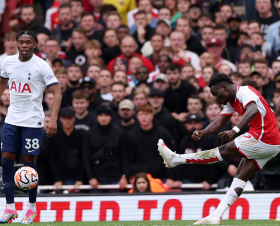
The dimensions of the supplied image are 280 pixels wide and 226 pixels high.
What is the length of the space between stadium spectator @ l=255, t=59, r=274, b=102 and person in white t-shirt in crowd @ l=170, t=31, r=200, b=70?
1836mm

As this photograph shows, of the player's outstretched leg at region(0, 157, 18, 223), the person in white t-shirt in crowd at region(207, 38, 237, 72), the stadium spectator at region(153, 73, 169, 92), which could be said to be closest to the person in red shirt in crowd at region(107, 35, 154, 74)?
the stadium spectator at region(153, 73, 169, 92)

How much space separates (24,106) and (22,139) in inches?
18.2

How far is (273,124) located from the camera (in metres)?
7.11

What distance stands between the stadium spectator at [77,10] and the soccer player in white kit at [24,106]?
767cm

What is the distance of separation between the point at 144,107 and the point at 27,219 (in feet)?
12.7

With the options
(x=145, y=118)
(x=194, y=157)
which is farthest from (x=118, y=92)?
(x=194, y=157)

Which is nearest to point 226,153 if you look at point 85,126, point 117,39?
point 85,126

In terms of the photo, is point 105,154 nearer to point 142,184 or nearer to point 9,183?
point 142,184

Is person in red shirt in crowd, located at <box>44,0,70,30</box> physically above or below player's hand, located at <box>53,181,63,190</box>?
above

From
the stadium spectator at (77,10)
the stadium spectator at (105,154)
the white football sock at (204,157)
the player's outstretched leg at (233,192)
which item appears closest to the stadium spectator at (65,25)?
the stadium spectator at (77,10)

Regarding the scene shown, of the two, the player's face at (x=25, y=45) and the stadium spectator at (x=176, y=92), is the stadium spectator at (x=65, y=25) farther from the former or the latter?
the player's face at (x=25, y=45)

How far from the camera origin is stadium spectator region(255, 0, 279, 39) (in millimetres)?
14962

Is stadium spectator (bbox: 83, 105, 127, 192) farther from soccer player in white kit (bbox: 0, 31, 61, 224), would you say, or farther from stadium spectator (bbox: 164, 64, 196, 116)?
soccer player in white kit (bbox: 0, 31, 61, 224)

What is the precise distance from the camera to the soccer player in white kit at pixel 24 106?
7.43m
